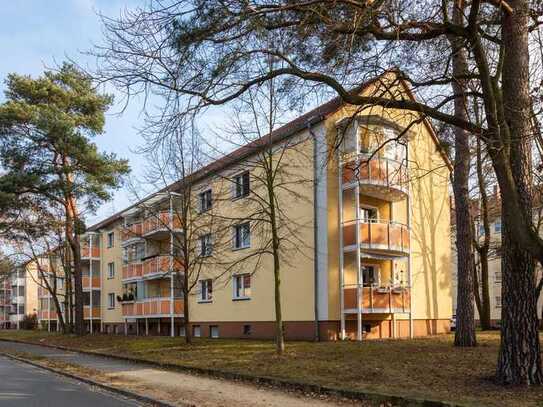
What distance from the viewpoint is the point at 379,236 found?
977 inches

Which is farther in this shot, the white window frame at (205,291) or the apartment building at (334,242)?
the white window frame at (205,291)

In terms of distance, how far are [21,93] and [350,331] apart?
20.5m

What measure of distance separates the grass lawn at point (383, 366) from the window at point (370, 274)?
709 cm

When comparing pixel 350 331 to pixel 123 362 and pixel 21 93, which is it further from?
pixel 21 93

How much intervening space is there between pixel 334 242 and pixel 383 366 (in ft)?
36.0

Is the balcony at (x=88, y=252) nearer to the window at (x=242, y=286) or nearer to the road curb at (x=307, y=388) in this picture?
the window at (x=242, y=286)

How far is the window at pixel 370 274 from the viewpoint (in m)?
26.6

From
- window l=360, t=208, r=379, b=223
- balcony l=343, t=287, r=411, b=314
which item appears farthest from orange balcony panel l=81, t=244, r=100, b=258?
balcony l=343, t=287, r=411, b=314

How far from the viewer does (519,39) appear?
11133 mm

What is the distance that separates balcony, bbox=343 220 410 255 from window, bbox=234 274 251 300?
657 centimetres

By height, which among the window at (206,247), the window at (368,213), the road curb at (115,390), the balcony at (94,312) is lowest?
the balcony at (94,312)

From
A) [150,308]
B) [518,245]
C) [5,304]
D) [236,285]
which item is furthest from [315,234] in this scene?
[5,304]

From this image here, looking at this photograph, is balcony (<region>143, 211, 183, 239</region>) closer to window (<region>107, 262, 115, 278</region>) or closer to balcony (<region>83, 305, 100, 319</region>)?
window (<region>107, 262, 115, 278</region>)

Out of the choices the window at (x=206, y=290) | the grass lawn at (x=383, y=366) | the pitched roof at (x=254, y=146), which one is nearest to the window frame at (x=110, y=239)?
the window at (x=206, y=290)
